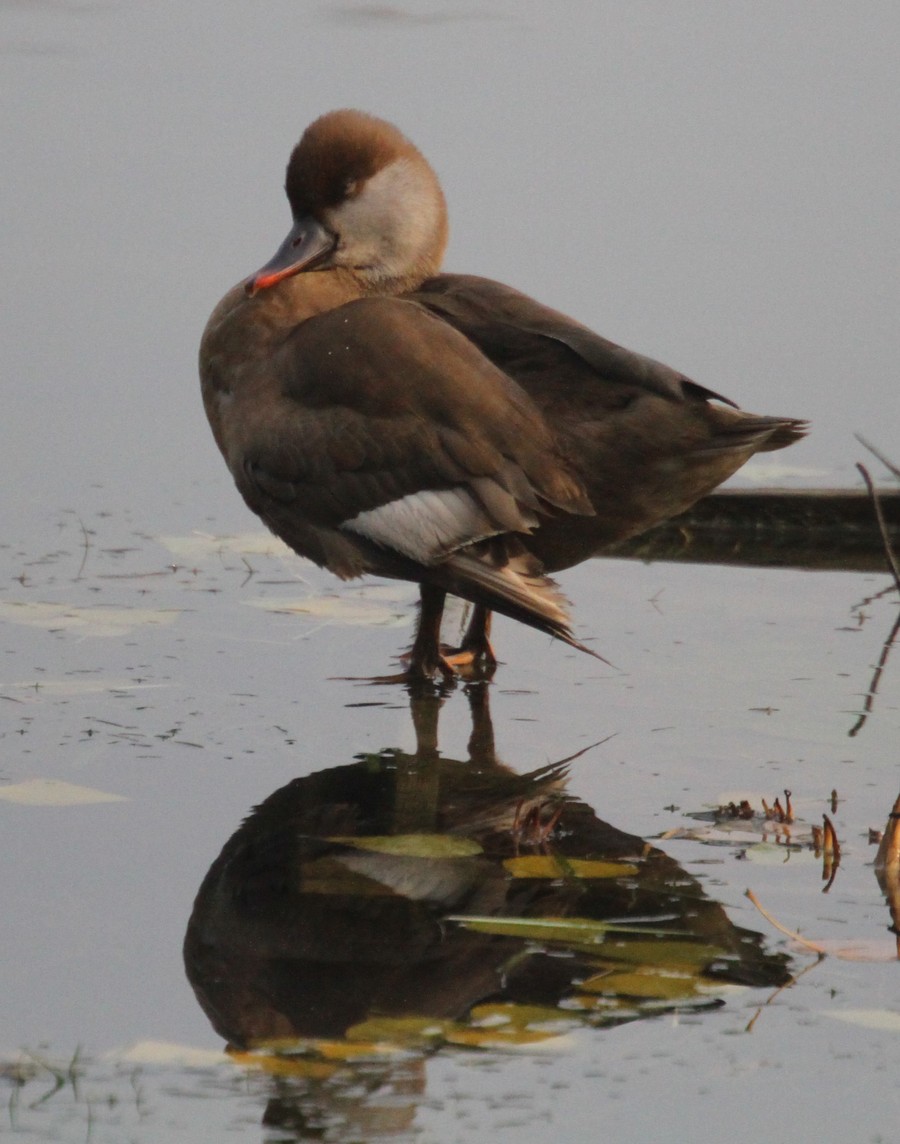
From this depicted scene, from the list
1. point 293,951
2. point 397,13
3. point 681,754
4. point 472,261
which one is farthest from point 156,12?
point 293,951

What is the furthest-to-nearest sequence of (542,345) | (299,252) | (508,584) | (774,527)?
(774,527) < (299,252) < (542,345) < (508,584)

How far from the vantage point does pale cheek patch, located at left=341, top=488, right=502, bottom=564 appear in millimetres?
4125

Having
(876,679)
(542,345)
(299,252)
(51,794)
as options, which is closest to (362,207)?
(299,252)

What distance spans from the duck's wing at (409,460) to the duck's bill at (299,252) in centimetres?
42

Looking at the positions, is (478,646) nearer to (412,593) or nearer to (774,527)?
(412,593)

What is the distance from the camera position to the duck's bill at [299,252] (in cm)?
481

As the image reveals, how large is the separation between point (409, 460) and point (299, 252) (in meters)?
0.93

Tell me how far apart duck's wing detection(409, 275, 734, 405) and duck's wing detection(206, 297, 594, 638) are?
0.10 metres

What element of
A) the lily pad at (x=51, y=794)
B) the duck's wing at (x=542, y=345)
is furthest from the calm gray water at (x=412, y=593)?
the duck's wing at (x=542, y=345)

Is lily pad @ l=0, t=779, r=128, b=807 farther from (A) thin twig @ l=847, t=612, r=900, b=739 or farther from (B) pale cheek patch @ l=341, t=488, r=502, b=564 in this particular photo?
(A) thin twig @ l=847, t=612, r=900, b=739

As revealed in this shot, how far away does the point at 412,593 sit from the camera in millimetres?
5113

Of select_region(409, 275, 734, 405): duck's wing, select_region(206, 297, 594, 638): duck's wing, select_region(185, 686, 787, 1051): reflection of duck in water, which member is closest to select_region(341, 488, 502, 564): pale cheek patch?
select_region(206, 297, 594, 638): duck's wing

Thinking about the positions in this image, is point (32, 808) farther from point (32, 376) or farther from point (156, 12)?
point (156, 12)

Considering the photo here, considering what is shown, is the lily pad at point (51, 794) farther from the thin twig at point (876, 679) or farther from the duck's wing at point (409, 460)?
the thin twig at point (876, 679)
